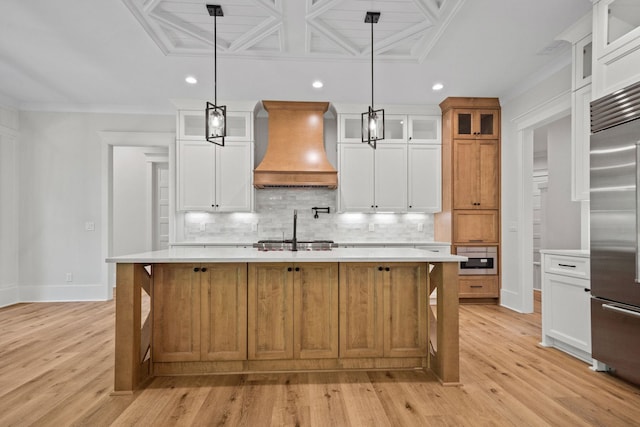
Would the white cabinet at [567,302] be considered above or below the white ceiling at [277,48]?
below

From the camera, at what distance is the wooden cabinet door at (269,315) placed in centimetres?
247

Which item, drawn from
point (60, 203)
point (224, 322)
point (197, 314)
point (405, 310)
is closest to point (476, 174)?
point (405, 310)

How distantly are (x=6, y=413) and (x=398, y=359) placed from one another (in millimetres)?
2442

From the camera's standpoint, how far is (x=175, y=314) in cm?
245

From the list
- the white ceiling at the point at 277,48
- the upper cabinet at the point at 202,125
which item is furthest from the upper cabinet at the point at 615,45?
the upper cabinet at the point at 202,125

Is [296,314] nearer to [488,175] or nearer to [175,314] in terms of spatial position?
[175,314]

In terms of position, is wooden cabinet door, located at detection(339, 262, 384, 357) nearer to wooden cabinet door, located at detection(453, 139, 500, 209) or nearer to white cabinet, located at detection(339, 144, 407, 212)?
white cabinet, located at detection(339, 144, 407, 212)

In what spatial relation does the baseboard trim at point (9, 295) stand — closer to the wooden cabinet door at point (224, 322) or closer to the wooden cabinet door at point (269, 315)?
the wooden cabinet door at point (224, 322)

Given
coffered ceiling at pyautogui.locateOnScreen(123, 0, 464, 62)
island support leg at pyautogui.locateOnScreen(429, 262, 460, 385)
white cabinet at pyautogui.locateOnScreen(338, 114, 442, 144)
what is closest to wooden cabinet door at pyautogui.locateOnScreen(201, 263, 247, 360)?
island support leg at pyautogui.locateOnScreen(429, 262, 460, 385)

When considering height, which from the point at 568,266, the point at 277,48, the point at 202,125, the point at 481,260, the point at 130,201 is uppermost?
the point at 277,48

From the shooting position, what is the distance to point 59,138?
5.02 meters

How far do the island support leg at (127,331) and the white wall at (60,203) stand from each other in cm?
331

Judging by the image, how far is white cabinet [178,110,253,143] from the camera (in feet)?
15.9

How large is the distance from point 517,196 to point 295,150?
2930 millimetres
